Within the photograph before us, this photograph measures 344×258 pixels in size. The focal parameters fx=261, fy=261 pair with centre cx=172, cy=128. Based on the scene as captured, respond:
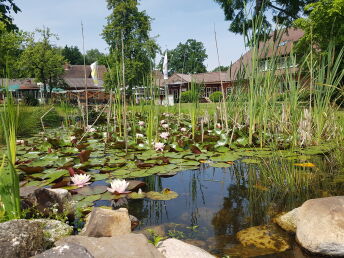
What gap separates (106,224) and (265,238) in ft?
2.43

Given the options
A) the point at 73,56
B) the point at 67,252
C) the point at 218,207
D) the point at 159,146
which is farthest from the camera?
the point at 73,56

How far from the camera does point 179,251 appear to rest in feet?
3.44

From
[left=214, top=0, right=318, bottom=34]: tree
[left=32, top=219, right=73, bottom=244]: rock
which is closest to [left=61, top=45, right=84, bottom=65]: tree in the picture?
[left=214, top=0, right=318, bottom=34]: tree

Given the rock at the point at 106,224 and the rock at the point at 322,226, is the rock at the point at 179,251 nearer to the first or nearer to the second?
the rock at the point at 106,224

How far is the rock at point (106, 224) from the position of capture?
44.6 inches

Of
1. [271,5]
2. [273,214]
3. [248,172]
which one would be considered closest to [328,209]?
[273,214]

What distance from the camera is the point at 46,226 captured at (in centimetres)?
118

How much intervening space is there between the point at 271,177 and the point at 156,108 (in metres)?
1.76

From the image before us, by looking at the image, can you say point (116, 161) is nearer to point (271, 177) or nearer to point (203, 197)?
point (203, 197)

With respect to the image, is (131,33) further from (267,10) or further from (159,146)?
(159,146)

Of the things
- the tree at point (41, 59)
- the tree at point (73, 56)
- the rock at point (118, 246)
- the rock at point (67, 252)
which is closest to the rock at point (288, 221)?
the rock at point (118, 246)

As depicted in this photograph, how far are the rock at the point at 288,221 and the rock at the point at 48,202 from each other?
109 centimetres

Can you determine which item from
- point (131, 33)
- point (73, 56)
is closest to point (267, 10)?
point (131, 33)

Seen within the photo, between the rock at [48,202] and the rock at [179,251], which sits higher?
the rock at [48,202]
